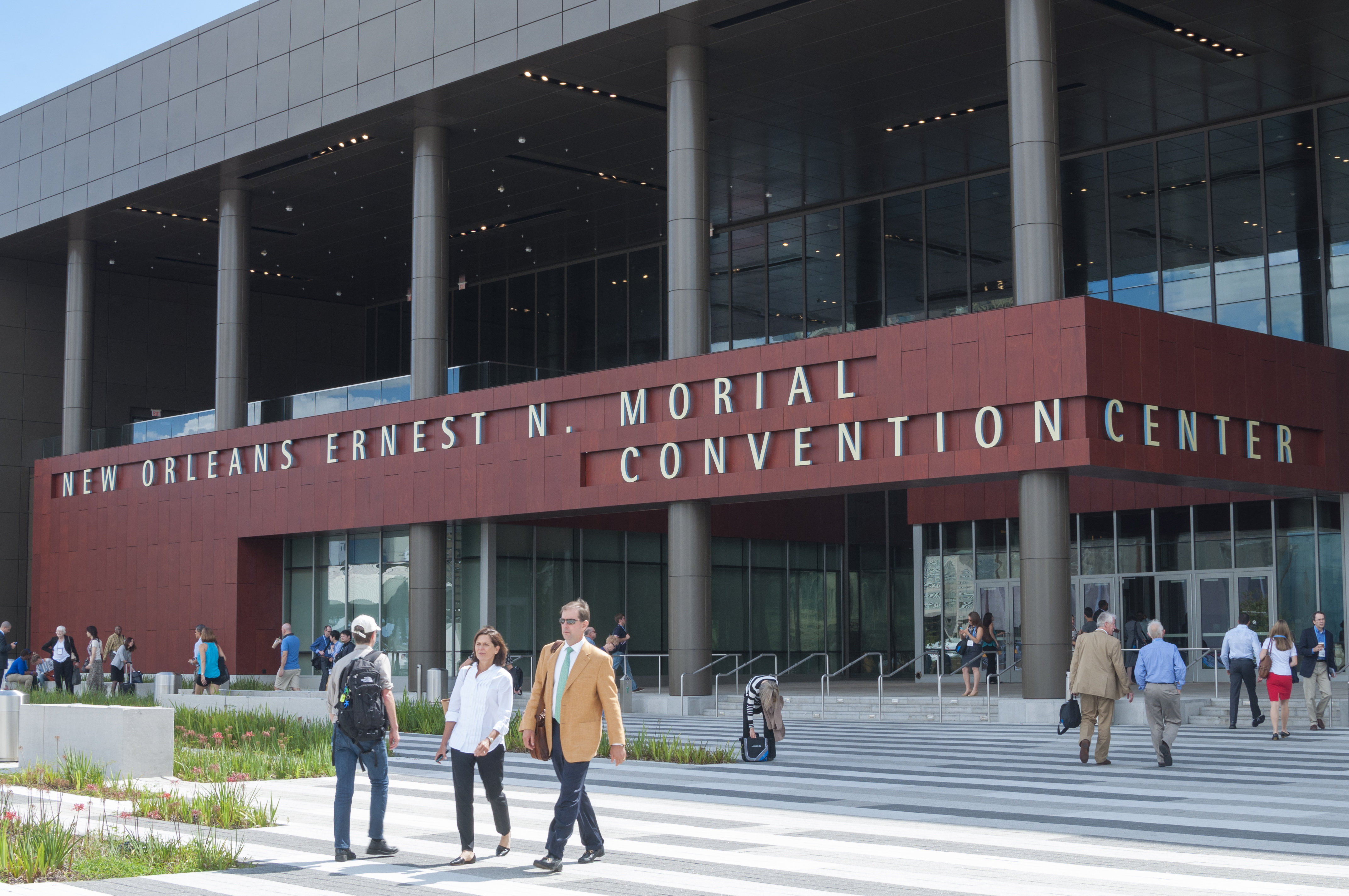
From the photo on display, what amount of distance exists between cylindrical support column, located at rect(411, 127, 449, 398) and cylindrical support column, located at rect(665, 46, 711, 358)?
696 cm

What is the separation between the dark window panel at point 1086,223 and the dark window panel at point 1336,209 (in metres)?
5.00

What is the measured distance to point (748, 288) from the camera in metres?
42.9

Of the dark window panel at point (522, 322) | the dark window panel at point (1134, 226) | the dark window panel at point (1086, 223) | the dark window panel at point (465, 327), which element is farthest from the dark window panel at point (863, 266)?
the dark window panel at point (465, 327)

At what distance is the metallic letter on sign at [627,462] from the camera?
31.8m

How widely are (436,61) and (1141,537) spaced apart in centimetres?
1933

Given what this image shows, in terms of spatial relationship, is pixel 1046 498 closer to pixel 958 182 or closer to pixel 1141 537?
pixel 1141 537

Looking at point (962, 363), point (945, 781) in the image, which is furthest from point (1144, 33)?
point (945, 781)

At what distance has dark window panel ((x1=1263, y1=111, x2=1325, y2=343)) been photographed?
107 feet

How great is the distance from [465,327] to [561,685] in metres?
41.2

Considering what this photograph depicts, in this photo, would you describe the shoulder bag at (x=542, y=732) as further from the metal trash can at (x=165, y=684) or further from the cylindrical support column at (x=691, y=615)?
the metal trash can at (x=165, y=684)

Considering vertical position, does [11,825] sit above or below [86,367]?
below

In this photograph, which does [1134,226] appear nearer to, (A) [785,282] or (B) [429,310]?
(A) [785,282]

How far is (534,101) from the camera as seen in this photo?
Answer: 33531 mm

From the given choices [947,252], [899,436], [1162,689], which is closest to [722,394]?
[899,436]
